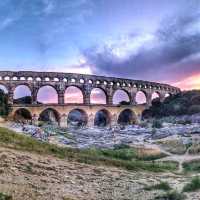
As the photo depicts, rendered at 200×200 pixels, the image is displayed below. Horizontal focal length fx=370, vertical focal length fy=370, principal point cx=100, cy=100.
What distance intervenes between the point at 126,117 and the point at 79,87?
425 inches

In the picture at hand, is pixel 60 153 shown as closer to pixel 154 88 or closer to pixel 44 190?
pixel 44 190

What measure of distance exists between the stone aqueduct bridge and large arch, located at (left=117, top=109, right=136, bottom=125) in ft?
Answer: 1.72

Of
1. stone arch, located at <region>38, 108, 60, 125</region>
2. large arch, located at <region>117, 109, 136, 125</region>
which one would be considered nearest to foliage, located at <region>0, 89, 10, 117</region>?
stone arch, located at <region>38, 108, 60, 125</region>

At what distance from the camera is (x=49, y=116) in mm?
62375

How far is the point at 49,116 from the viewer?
62375 mm

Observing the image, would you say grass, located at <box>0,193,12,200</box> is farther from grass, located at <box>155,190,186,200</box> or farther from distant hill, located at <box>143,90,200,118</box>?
distant hill, located at <box>143,90,200,118</box>

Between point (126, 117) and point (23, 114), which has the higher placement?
point (23, 114)

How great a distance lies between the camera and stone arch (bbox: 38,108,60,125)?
192 ft

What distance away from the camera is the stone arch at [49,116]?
58581 mm

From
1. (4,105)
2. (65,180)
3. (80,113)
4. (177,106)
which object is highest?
(177,106)

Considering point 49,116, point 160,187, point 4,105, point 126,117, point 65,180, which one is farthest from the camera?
point 126,117

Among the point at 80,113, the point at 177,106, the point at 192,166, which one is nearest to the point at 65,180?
the point at 192,166

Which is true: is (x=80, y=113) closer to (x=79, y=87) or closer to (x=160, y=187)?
(x=79, y=87)

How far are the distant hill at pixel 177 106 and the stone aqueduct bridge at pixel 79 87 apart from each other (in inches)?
70.5
